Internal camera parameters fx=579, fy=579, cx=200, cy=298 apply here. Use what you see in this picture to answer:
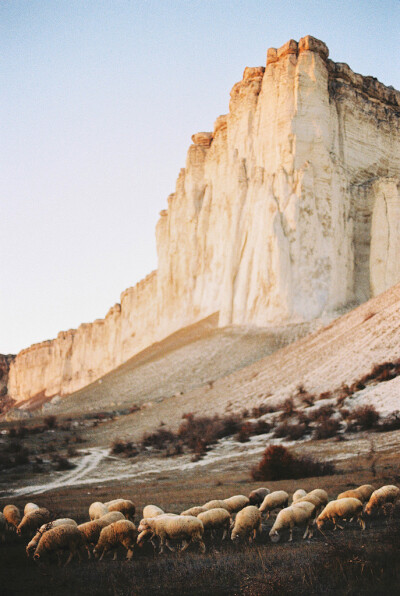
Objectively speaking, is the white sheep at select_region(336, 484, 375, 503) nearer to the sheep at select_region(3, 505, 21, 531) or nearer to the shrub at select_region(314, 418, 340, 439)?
the sheep at select_region(3, 505, 21, 531)

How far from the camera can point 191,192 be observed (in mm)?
58156

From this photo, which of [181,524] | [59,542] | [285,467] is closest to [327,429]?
[285,467]

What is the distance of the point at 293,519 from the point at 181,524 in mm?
1557

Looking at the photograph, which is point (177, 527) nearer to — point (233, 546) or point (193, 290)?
point (233, 546)

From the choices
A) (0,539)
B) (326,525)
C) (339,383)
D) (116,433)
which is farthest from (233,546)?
(116,433)

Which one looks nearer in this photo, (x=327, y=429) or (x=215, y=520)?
(x=215, y=520)

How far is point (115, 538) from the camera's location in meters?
6.99

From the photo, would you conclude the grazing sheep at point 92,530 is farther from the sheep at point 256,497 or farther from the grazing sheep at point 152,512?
the sheep at point 256,497

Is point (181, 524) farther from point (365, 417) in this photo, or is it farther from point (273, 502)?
point (365, 417)

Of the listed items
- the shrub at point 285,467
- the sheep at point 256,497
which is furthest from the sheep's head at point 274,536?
the shrub at point 285,467

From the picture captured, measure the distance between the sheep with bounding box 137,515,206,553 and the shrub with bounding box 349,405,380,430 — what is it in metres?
12.0

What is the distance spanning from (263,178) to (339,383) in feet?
86.2

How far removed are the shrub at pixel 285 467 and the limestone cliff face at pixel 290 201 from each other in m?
28.3

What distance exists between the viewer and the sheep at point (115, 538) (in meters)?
6.95
